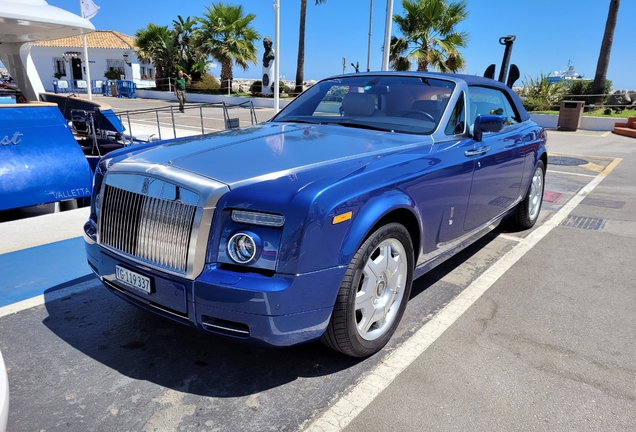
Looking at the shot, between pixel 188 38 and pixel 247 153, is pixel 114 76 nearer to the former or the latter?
pixel 188 38

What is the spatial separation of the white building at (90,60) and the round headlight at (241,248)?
143 ft

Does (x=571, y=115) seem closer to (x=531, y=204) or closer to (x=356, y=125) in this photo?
(x=531, y=204)

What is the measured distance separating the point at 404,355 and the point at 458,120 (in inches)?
74.7

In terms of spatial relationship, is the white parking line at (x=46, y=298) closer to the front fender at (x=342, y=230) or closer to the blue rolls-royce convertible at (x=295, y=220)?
the blue rolls-royce convertible at (x=295, y=220)

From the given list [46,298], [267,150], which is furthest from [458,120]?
[46,298]

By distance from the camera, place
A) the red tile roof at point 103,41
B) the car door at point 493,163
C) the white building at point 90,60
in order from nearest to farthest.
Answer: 1. the car door at point 493,163
2. the red tile roof at point 103,41
3. the white building at point 90,60

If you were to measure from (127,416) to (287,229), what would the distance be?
1.21m

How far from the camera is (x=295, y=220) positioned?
228 centimetres

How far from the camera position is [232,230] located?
2.36 m

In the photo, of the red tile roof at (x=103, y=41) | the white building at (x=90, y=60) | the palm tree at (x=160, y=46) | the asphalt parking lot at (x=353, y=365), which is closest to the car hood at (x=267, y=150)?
the asphalt parking lot at (x=353, y=365)

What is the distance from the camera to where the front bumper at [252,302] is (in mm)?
2287

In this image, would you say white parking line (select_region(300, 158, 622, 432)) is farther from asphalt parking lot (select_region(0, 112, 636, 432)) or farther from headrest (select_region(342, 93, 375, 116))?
headrest (select_region(342, 93, 375, 116))

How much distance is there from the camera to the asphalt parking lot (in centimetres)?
242

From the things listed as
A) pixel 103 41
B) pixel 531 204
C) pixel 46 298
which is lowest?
pixel 46 298
